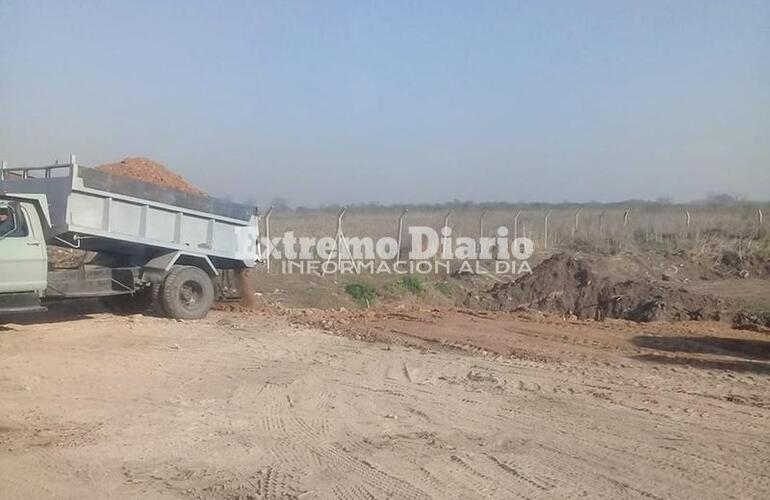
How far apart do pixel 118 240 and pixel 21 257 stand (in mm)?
1759

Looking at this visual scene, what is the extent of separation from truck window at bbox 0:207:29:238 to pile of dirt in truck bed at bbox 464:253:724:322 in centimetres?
1112

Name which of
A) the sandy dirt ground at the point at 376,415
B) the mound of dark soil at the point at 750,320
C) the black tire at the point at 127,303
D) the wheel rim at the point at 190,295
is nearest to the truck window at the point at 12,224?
the sandy dirt ground at the point at 376,415

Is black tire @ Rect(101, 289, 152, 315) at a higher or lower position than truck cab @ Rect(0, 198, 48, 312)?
lower

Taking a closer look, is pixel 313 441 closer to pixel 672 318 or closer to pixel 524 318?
pixel 524 318

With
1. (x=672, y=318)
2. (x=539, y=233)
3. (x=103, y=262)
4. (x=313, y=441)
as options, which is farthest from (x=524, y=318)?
(x=539, y=233)

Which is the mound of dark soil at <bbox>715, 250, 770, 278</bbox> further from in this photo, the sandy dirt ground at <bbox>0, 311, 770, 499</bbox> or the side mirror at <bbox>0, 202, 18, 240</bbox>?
the side mirror at <bbox>0, 202, 18, 240</bbox>

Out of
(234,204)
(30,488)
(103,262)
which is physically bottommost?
(30,488)

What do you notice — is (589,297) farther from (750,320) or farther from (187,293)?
(187,293)

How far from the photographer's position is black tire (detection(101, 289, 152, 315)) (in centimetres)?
1502

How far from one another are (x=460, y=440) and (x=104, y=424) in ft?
11.5

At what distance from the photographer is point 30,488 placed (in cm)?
611

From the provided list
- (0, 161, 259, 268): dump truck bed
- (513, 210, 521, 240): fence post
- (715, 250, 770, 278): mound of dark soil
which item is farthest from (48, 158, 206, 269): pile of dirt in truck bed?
(715, 250, 770, 278): mound of dark soil

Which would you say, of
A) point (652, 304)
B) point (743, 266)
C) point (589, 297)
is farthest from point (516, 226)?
point (652, 304)

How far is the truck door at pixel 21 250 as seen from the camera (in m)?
12.0
